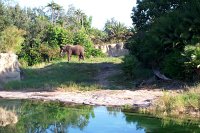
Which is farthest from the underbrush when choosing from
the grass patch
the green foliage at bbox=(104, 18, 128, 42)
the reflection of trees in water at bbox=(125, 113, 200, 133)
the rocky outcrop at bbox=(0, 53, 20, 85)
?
the green foliage at bbox=(104, 18, 128, 42)

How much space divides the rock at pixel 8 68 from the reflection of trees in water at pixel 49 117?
727 cm

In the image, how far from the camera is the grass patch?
2450 cm

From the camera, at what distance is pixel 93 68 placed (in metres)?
31.7

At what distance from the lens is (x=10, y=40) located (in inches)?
1380

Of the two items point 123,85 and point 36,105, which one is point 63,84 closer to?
point 123,85

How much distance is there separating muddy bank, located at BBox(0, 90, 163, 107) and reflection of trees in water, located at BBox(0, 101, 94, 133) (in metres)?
0.98

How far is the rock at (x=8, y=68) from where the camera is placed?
27.5 metres

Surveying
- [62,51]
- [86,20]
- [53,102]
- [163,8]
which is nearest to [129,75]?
[163,8]

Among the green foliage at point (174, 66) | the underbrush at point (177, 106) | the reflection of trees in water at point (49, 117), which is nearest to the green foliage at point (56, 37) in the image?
the green foliage at point (174, 66)

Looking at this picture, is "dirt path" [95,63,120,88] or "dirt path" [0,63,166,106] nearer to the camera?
"dirt path" [0,63,166,106]

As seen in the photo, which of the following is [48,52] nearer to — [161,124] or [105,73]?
[105,73]

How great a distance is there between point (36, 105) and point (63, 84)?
4936 mm

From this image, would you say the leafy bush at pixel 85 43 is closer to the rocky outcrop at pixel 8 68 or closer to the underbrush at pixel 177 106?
the rocky outcrop at pixel 8 68

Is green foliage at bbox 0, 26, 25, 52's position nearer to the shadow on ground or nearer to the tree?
the shadow on ground
